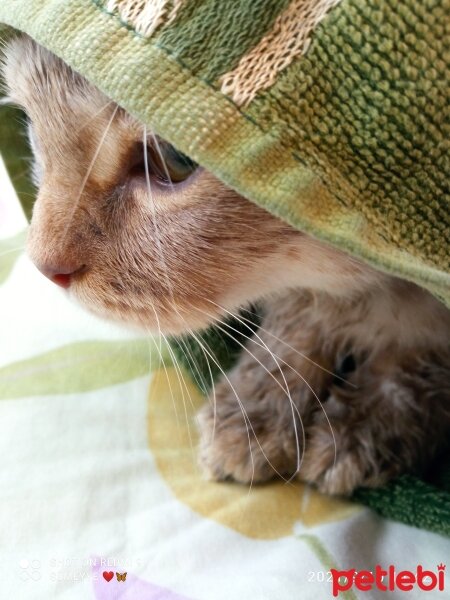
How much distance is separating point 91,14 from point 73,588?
53 centimetres

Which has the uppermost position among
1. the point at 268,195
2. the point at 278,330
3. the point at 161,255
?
the point at 268,195

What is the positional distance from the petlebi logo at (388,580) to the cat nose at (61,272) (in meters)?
0.40

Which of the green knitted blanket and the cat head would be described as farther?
the cat head

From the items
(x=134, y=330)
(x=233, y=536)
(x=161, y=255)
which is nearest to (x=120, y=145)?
(x=161, y=255)

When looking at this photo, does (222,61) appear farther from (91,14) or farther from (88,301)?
(88,301)

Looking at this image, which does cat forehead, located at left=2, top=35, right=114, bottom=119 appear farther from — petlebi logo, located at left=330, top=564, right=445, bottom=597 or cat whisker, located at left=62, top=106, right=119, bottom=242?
petlebi logo, located at left=330, top=564, right=445, bottom=597

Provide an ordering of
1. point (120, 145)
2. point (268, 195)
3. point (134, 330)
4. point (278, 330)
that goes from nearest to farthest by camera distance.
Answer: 1. point (268, 195)
2. point (120, 145)
3. point (134, 330)
4. point (278, 330)

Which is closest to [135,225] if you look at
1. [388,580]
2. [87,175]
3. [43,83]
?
[87,175]

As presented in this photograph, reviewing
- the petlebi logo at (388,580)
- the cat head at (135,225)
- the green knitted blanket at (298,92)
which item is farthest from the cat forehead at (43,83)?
the petlebi logo at (388,580)

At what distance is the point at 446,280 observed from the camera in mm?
486

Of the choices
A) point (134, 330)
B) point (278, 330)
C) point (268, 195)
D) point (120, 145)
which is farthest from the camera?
point (278, 330)

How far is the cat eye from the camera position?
1.86 ft

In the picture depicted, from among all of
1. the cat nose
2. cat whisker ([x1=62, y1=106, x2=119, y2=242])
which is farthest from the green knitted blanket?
the cat nose

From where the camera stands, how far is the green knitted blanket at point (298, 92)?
0.44m
